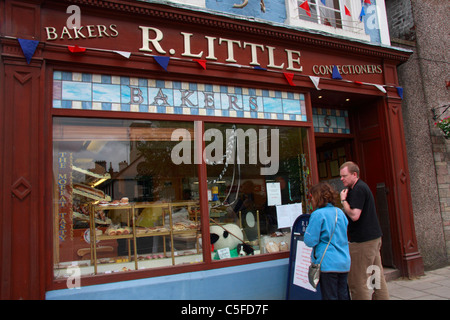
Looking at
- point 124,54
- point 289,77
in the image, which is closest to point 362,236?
point 289,77

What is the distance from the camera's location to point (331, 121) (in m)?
6.98

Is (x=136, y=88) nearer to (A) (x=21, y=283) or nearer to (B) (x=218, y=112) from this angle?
(B) (x=218, y=112)

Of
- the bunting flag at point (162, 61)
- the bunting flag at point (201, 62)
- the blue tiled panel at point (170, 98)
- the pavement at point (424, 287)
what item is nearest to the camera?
the blue tiled panel at point (170, 98)

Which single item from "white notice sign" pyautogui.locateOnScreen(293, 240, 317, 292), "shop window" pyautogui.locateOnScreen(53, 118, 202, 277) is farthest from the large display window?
"white notice sign" pyautogui.locateOnScreen(293, 240, 317, 292)

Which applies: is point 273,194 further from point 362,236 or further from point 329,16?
point 329,16

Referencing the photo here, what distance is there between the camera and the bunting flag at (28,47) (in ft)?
12.7

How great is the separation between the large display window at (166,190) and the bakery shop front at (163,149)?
0.06 feet

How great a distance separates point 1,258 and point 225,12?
4.44 metres

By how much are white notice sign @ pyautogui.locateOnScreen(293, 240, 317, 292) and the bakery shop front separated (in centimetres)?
41

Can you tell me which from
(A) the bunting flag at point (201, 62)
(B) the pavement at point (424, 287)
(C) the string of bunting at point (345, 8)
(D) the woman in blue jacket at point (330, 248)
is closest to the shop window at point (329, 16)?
(C) the string of bunting at point (345, 8)

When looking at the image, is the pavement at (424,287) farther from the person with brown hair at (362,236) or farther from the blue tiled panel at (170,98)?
the blue tiled panel at (170,98)

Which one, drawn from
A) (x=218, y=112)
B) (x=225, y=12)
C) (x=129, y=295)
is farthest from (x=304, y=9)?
(x=129, y=295)

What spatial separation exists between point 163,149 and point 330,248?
2.75 meters

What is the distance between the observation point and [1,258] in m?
3.56
